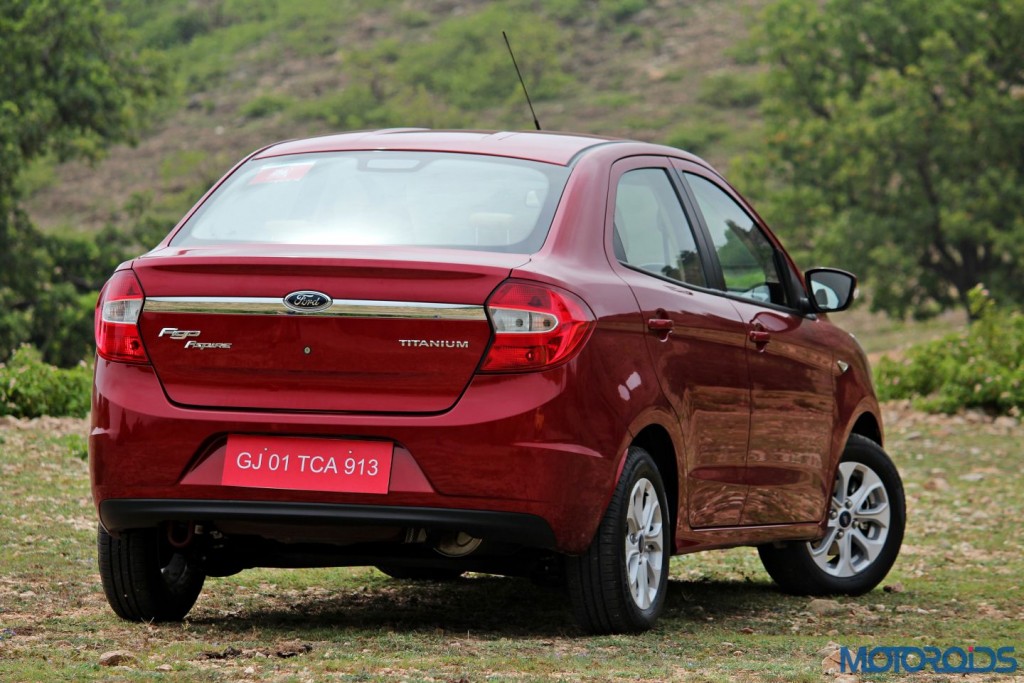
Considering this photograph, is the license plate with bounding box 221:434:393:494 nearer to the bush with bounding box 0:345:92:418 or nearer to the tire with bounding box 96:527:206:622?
the tire with bounding box 96:527:206:622

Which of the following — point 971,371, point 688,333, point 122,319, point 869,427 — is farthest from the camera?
point 971,371

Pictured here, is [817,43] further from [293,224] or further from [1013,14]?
[293,224]

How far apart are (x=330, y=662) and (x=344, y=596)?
6.33ft

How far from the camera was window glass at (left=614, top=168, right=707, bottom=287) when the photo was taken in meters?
5.65

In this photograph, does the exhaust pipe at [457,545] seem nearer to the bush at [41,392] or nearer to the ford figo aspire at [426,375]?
the ford figo aspire at [426,375]

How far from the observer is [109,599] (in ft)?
18.4

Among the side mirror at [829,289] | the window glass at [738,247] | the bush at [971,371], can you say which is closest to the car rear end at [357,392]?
the window glass at [738,247]

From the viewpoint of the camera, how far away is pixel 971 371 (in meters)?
14.7

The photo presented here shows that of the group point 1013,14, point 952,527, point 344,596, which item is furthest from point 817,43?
point 344,596

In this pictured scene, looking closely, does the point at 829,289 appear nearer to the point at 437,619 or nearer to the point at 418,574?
the point at 418,574

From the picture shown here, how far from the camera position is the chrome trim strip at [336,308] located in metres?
4.86

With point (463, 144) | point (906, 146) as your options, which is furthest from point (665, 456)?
point (906, 146)

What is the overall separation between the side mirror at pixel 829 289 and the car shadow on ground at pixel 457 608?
4.04 ft

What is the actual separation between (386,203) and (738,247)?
5.67ft
